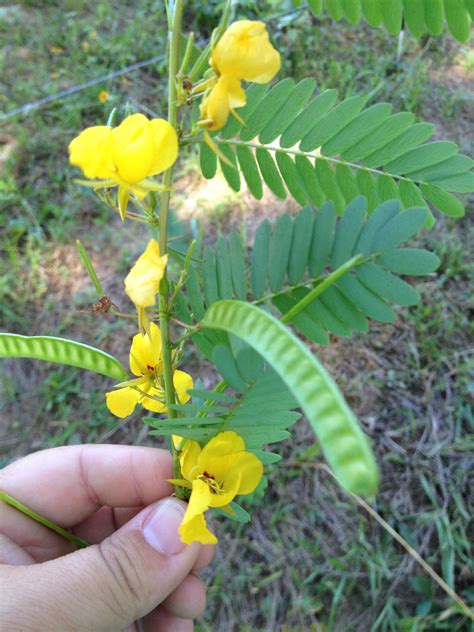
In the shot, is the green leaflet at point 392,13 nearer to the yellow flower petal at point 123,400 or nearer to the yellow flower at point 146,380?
the yellow flower at point 146,380

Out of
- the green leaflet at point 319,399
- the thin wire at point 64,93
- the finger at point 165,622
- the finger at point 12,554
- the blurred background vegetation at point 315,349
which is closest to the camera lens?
the green leaflet at point 319,399

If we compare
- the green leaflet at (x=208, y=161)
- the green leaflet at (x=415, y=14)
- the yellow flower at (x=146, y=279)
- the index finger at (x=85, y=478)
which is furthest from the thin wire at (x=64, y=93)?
the yellow flower at (x=146, y=279)

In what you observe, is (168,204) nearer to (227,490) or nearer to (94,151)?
(94,151)

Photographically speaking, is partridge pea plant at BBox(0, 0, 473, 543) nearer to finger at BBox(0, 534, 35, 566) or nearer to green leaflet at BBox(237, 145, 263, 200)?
green leaflet at BBox(237, 145, 263, 200)

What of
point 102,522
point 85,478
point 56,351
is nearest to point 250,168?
point 56,351

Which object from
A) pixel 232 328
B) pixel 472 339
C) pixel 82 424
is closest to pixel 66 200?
pixel 82 424

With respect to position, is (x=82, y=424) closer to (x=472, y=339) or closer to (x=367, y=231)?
(x=472, y=339)

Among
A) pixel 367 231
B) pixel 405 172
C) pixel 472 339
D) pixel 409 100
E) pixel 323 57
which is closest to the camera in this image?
pixel 367 231
